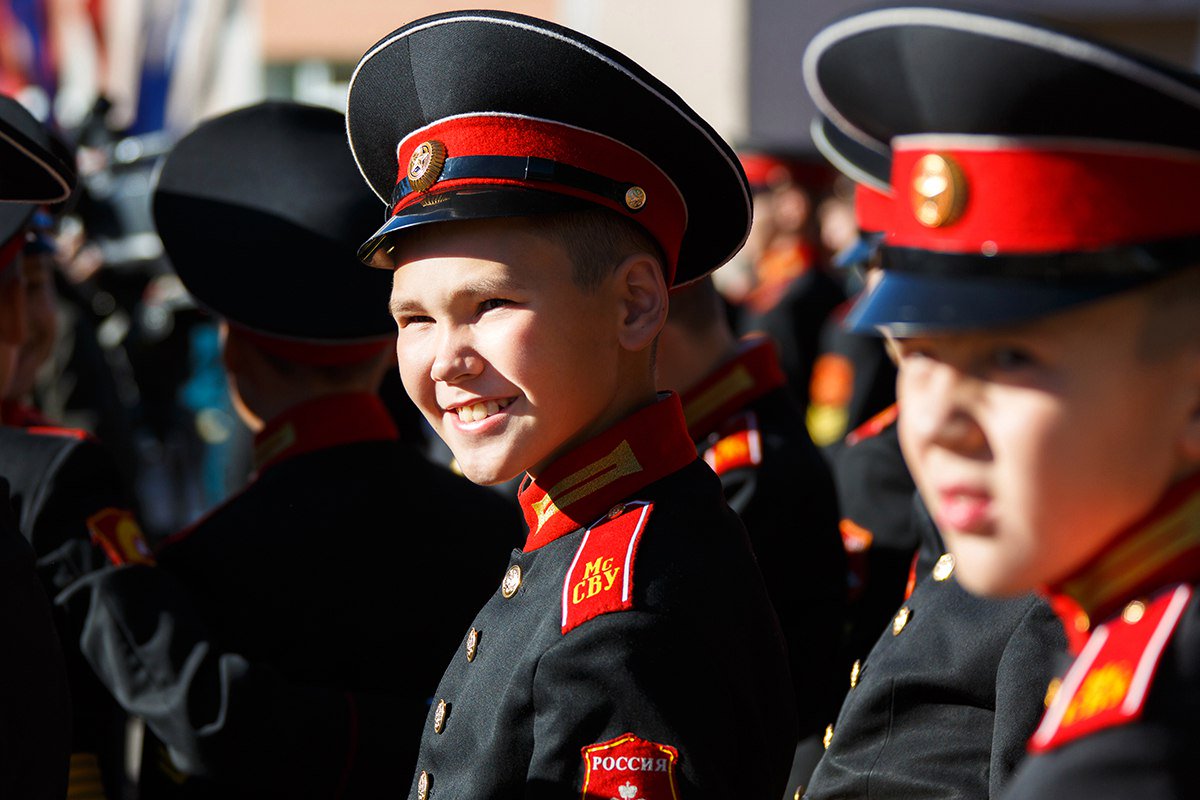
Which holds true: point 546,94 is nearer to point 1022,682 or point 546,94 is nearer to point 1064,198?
point 1064,198

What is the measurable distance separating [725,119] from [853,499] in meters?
10.1

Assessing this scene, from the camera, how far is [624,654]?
76.5 inches

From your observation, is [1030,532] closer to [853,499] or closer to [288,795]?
[288,795]

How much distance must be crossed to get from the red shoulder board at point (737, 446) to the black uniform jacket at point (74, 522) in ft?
4.20

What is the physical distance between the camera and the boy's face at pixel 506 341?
2.14 metres

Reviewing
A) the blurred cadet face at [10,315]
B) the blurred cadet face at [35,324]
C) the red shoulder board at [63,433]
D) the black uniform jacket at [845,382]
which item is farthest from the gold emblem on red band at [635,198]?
the black uniform jacket at [845,382]

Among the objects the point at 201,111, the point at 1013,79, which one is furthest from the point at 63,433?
the point at 201,111

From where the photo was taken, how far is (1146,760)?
1.35 metres

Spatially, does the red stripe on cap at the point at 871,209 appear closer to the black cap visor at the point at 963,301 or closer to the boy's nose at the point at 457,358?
the boy's nose at the point at 457,358

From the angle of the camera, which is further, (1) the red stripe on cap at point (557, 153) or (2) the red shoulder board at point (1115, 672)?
(1) the red stripe on cap at point (557, 153)

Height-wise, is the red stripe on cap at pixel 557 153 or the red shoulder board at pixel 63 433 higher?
the red stripe on cap at pixel 557 153

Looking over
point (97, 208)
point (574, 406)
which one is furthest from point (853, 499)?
point (97, 208)

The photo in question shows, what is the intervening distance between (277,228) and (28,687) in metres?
1.32

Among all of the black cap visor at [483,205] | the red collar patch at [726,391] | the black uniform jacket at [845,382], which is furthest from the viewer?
the black uniform jacket at [845,382]
